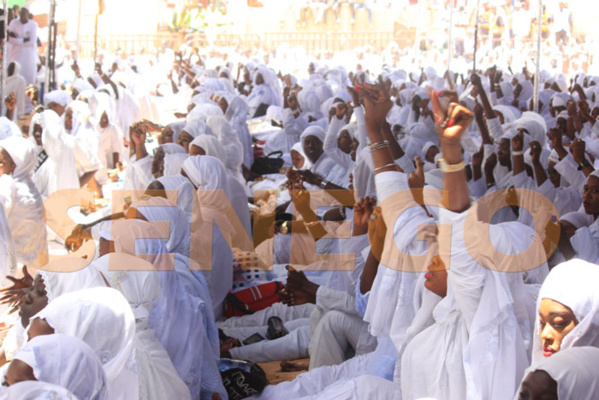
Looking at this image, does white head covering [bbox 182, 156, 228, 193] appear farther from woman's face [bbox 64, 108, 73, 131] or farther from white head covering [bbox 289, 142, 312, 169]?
woman's face [bbox 64, 108, 73, 131]

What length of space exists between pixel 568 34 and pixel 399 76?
19.6 meters

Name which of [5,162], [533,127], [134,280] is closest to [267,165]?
[533,127]

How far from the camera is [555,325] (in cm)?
259

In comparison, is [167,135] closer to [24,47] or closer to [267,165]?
[267,165]

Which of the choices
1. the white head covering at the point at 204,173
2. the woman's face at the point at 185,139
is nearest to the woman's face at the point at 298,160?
the woman's face at the point at 185,139

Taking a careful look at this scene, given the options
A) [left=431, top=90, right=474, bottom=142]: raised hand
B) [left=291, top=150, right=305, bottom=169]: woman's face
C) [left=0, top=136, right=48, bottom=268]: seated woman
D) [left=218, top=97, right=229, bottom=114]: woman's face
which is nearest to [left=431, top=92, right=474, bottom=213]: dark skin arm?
[left=431, top=90, right=474, bottom=142]: raised hand

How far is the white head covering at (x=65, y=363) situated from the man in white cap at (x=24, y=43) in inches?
530

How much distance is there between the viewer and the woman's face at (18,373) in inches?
92.0

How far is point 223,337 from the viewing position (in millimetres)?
4945

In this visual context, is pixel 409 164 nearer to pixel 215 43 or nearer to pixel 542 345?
pixel 542 345

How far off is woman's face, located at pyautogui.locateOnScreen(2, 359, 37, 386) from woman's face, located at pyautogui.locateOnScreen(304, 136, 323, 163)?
217 inches

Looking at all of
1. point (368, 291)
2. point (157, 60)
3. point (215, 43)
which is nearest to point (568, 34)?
point (215, 43)

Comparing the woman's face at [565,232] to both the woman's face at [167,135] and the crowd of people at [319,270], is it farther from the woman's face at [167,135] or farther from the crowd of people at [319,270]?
the woman's face at [167,135]

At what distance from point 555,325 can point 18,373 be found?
1.61 m
